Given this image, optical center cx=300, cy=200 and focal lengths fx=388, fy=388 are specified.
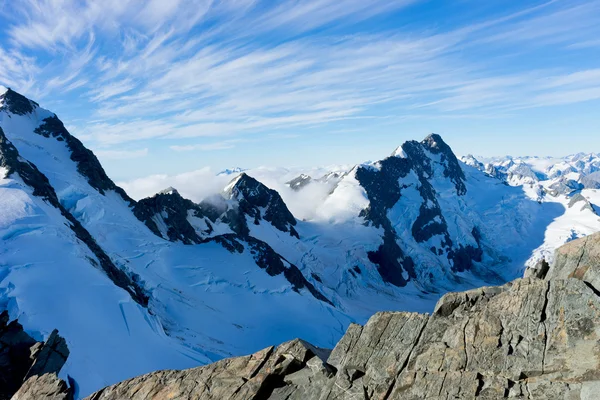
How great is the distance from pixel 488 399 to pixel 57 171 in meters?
105

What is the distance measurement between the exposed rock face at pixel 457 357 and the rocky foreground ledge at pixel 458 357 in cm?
4

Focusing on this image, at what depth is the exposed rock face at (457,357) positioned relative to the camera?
14531 millimetres

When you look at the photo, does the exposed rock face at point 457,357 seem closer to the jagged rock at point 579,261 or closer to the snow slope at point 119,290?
the jagged rock at point 579,261

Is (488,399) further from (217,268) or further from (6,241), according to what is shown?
(217,268)

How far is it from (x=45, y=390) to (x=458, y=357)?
2141 cm

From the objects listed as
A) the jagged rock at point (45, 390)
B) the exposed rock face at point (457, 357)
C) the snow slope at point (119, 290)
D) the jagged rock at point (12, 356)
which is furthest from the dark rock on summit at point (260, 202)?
the exposed rock face at point (457, 357)

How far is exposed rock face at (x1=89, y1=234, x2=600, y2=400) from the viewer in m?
14.5

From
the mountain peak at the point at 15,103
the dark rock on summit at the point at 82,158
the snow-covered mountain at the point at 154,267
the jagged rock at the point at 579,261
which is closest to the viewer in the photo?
the jagged rock at the point at 579,261

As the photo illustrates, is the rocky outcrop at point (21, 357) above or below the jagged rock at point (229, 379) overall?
above

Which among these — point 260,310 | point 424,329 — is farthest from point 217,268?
point 424,329

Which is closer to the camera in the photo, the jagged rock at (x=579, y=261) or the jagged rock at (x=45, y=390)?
the jagged rock at (x=579, y=261)

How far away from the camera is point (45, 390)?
2112 centimetres

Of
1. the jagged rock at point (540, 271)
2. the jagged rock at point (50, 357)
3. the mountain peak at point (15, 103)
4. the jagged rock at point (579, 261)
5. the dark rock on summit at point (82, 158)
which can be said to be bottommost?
the jagged rock at point (540, 271)

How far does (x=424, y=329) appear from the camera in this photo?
18.4m
